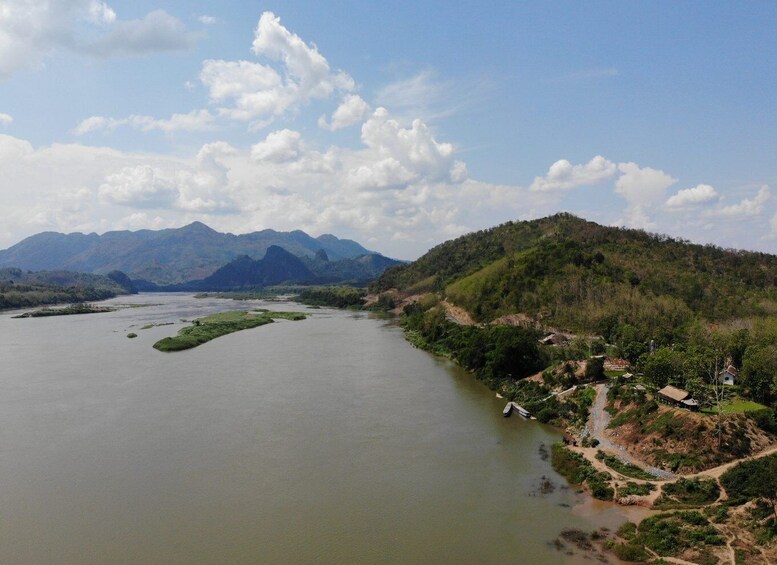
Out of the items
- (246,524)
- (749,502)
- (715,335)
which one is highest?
(715,335)

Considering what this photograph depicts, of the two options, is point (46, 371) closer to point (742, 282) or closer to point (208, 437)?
point (208, 437)

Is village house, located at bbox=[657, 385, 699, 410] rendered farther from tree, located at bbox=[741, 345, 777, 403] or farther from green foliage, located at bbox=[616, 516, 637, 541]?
green foliage, located at bbox=[616, 516, 637, 541]

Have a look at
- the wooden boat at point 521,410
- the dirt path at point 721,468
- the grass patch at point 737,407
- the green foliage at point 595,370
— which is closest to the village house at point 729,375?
the grass patch at point 737,407

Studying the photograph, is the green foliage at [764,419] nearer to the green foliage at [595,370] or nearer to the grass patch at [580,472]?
the grass patch at [580,472]

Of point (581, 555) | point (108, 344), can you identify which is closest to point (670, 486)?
point (581, 555)

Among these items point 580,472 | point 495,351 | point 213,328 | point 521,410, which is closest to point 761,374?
point 521,410

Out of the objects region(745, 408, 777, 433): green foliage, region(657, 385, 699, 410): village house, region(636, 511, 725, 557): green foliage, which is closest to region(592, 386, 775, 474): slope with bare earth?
region(745, 408, 777, 433): green foliage
